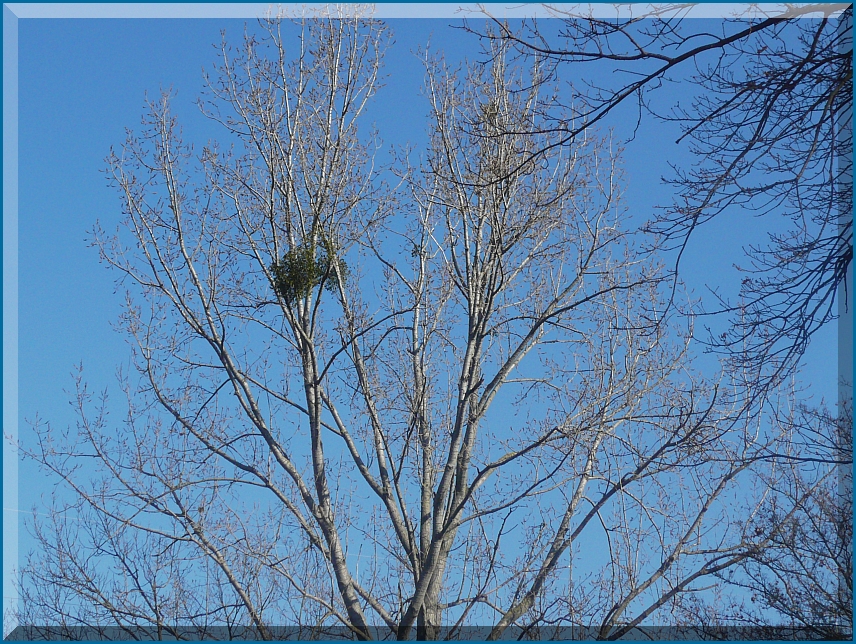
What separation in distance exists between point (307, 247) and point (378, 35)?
171cm

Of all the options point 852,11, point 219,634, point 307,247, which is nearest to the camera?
point 852,11

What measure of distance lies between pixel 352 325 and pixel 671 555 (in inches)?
113

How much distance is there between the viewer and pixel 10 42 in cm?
479

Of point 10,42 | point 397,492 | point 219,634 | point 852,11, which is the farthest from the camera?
point 397,492

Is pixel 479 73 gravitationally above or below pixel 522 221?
above

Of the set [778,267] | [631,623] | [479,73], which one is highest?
[479,73]

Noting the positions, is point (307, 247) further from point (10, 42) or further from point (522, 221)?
point (10, 42)

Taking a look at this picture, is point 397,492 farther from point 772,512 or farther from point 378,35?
point 378,35

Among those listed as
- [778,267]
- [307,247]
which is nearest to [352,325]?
[307,247]

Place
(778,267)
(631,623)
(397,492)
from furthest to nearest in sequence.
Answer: (397,492) → (631,623) → (778,267)

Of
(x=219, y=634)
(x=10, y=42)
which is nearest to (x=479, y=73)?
(x=10, y=42)

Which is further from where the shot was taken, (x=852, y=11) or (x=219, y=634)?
(x=219, y=634)

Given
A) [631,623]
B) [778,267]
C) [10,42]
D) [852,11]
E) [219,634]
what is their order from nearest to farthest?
[852,11] → [778,267] → [10,42] → [631,623] → [219,634]

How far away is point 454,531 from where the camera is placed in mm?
5859
